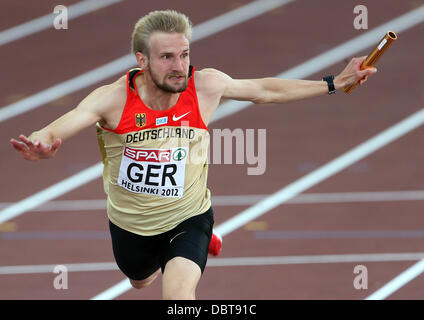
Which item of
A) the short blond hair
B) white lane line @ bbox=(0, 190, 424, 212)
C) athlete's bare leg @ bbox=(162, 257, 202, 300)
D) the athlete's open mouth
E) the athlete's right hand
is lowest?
athlete's bare leg @ bbox=(162, 257, 202, 300)

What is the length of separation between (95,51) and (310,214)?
10.7 feet

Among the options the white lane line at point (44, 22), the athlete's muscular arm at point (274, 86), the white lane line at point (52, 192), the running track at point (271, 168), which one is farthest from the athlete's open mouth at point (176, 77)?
the white lane line at point (44, 22)

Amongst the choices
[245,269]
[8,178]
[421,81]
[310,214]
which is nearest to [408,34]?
[421,81]

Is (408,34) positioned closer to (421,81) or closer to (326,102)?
(421,81)

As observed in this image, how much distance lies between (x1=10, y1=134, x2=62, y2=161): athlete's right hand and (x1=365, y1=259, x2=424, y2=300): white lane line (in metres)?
3.24

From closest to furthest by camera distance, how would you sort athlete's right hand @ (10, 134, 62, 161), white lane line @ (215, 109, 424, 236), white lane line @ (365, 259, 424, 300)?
athlete's right hand @ (10, 134, 62, 161), white lane line @ (365, 259, 424, 300), white lane line @ (215, 109, 424, 236)

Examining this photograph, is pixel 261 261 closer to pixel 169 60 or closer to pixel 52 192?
pixel 52 192

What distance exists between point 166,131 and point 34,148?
0.85 metres

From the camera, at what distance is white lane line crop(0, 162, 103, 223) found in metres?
6.79

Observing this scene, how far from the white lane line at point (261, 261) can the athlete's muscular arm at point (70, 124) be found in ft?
8.19

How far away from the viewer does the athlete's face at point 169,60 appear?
3936mm

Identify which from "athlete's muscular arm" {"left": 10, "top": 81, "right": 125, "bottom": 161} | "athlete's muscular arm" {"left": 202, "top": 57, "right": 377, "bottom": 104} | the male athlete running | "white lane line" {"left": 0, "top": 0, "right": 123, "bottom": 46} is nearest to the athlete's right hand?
"athlete's muscular arm" {"left": 10, "top": 81, "right": 125, "bottom": 161}

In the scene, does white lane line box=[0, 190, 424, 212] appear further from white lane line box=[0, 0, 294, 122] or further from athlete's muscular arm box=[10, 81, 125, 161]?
athlete's muscular arm box=[10, 81, 125, 161]

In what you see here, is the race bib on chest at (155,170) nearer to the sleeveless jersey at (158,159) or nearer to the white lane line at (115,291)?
the sleeveless jersey at (158,159)
